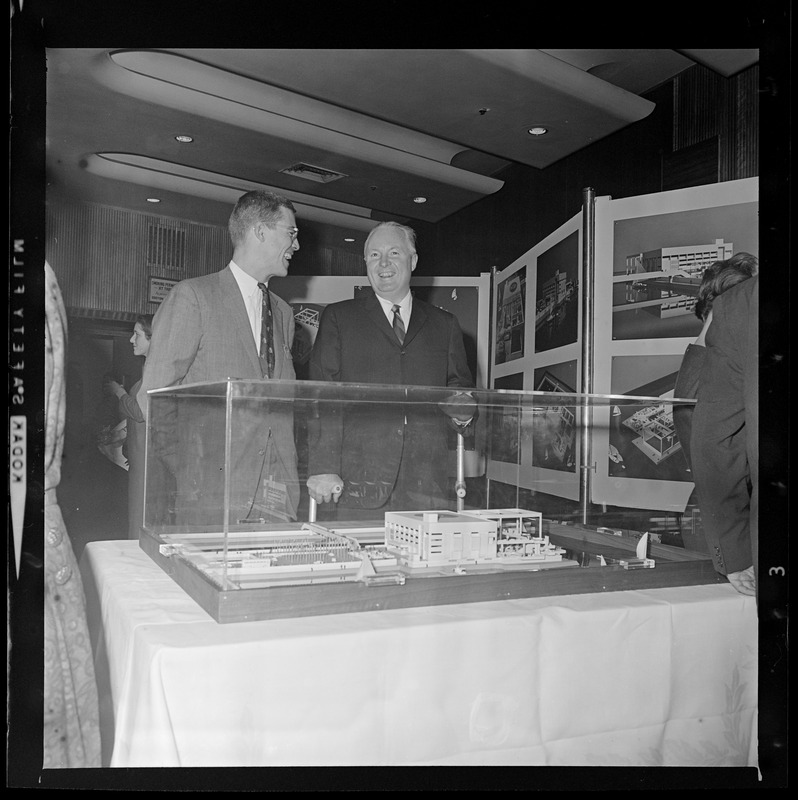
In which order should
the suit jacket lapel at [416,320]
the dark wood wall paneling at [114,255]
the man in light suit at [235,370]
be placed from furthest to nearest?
1. the suit jacket lapel at [416,320]
2. the dark wood wall paneling at [114,255]
3. the man in light suit at [235,370]

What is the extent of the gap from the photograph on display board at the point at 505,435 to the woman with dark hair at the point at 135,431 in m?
0.93

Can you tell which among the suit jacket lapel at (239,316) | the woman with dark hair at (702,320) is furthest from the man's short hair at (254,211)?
the woman with dark hair at (702,320)

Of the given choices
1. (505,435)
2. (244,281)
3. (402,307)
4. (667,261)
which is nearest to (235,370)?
(244,281)

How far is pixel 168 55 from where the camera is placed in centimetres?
199

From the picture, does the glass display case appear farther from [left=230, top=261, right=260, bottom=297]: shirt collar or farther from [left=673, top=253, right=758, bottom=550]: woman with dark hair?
[left=230, top=261, right=260, bottom=297]: shirt collar

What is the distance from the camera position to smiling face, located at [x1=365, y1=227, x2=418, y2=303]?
7.14 ft

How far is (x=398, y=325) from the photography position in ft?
7.07

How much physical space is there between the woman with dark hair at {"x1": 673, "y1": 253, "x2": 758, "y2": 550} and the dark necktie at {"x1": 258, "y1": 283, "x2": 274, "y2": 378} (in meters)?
1.09

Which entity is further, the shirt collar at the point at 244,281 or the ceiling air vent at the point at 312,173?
the ceiling air vent at the point at 312,173

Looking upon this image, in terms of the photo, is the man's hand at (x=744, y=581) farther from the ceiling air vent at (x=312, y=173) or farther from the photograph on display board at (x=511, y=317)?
the ceiling air vent at (x=312, y=173)

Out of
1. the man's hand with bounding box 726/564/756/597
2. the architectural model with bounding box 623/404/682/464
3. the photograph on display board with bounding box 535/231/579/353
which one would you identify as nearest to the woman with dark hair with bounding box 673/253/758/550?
the architectural model with bounding box 623/404/682/464

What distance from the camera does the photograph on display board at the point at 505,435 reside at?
1953 mm
